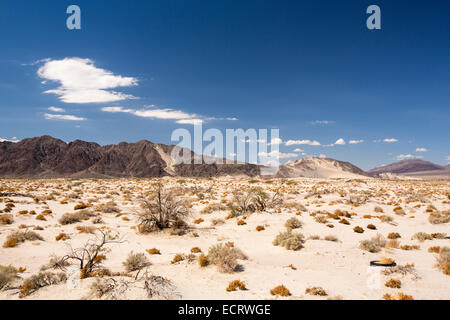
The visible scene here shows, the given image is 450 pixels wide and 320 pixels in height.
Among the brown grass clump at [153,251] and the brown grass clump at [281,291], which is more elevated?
the brown grass clump at [281,291]

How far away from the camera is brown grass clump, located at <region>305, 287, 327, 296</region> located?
6789 millimetres

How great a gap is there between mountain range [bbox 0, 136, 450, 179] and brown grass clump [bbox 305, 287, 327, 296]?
3928 inches

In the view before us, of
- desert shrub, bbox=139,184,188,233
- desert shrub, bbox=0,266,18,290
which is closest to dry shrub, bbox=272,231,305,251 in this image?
desert shrub, bbox=139,184,188,233

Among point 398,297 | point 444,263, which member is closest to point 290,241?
point 398,297

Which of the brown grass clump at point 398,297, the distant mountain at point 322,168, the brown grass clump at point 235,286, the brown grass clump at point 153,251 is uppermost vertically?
the distant mountain at point 322,168

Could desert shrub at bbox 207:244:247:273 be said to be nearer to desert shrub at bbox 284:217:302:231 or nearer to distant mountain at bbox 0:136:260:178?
desert shrub at bbox 284:217:302:231

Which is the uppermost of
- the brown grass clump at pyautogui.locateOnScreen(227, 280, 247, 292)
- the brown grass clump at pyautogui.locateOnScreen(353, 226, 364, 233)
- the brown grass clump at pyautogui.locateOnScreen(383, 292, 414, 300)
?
the brown grass clump at pyautogui.locateOnScreen(383, 292, 414, 300)

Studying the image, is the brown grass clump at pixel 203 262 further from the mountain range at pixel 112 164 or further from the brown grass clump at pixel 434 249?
the mountain range at pixel 112 164

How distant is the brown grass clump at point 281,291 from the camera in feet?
22.1

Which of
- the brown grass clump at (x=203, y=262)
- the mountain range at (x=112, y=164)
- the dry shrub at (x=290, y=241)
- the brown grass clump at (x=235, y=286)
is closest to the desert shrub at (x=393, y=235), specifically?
the dry shrub at (x=290, y=241)

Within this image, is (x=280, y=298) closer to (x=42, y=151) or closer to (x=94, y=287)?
(x=94, y=287)

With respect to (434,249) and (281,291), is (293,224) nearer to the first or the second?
(434,249)

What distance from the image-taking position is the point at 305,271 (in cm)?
867
